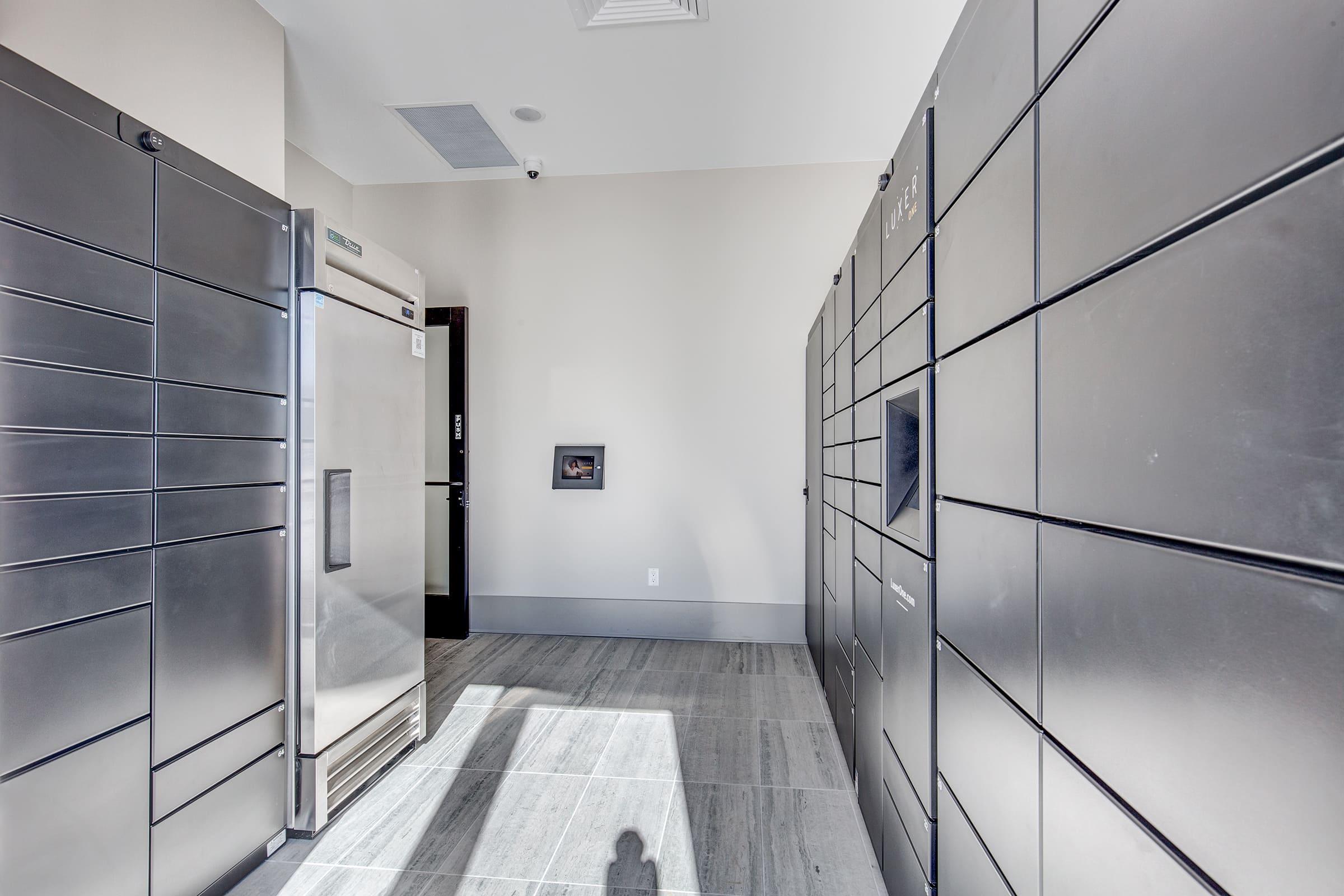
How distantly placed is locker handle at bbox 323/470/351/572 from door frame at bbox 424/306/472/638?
1.95m

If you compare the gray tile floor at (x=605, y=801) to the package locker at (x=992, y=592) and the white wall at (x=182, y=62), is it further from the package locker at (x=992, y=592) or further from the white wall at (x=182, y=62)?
the white wall at (x=182, y=62)

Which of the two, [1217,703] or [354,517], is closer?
[1217,703]

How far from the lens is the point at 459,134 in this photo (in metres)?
3.38

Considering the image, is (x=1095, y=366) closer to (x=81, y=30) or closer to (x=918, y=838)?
(x=918, y=838)

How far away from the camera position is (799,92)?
296 centimetres

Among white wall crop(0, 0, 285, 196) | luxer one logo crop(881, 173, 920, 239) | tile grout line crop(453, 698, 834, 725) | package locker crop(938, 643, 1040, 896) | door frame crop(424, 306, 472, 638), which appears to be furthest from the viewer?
door frame crop(424, 306, 472, 638)

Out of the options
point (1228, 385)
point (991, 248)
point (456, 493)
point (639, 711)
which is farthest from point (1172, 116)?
point (456, 493)

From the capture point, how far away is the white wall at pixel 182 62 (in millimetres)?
1598

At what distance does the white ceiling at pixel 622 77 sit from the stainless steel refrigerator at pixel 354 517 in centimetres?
108

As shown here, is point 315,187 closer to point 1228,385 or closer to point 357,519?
point 357,519

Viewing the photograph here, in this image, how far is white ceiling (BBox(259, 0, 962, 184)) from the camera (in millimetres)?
2430

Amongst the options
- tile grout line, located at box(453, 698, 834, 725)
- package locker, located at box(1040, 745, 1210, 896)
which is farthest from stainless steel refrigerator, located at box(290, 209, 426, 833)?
package locker, located at box(1040, 745, 1210, 896)

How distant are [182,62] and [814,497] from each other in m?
3.11

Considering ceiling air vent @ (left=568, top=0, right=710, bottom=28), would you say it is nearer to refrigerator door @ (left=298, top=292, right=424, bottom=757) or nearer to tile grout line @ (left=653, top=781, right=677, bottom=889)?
refrigerator door @ (left=298, top=292, right=424, bottom=757)
